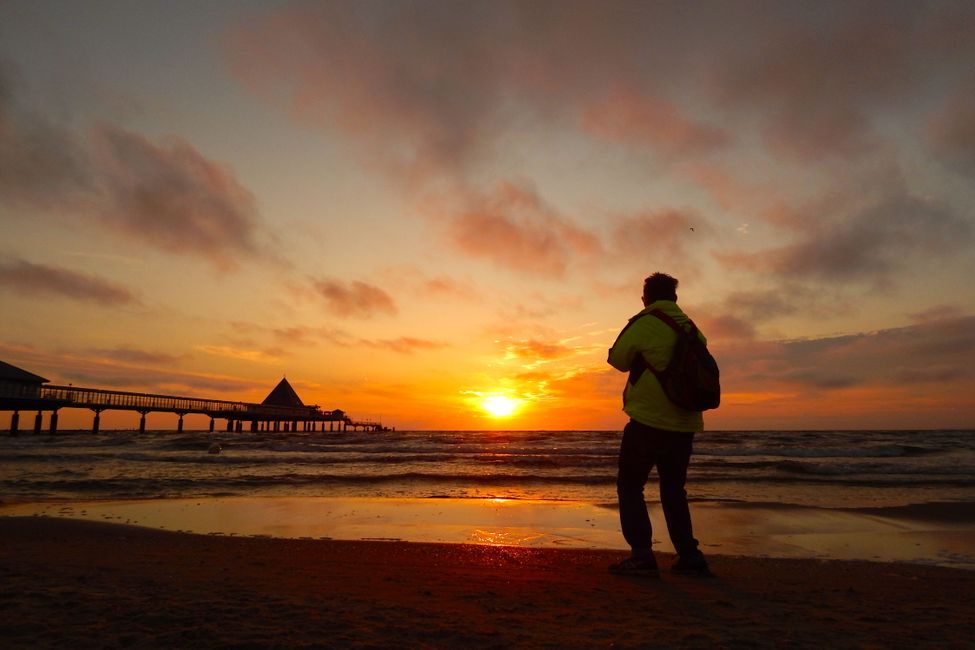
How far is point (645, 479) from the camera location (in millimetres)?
4527

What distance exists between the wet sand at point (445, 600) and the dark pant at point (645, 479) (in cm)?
32

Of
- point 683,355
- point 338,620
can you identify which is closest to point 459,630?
point 338,620

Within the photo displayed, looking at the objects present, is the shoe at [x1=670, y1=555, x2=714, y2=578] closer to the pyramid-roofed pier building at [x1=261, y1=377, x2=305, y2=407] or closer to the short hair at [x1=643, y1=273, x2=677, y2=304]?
the short hair at [x1=643, y1=273, x2=677, y2=304]

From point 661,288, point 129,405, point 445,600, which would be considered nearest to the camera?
point 445,600

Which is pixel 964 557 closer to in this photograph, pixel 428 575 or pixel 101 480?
pixel 428 575

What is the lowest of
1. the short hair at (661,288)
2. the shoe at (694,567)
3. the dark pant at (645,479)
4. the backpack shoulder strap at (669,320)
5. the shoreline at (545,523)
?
the shoreline at (545,523)

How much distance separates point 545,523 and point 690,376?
14.5 ft

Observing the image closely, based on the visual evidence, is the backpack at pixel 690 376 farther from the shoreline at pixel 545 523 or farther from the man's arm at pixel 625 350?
the shoreline at pixel 545 523

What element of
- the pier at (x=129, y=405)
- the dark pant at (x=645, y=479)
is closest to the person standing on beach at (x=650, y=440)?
the dark pant at (x=645, y=479)

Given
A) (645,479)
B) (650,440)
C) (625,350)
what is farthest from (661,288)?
(645,479)

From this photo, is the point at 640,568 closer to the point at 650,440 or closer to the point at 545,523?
the point at 650,440

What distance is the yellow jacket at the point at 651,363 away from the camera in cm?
438

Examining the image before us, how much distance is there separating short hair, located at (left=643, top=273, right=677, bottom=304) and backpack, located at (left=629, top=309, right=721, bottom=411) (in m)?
0.45

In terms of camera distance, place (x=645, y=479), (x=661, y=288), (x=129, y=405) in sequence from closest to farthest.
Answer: (x=645, y=479), (x=661, y=288), (x=129, y=405)
